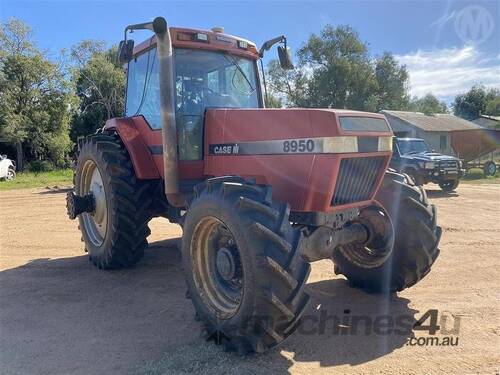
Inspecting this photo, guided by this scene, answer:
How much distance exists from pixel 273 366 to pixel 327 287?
198 centimetres

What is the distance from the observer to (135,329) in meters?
4.09

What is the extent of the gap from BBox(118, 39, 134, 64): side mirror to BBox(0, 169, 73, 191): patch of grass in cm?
1488

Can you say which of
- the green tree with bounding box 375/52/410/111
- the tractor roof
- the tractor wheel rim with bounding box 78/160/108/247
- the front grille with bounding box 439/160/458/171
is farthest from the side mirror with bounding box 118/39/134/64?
the green tree with bounding box 375/52/410/111

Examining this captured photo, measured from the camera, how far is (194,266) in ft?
12.9

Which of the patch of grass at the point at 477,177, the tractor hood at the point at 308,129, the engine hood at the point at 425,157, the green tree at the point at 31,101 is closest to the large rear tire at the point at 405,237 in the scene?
the tractor hood at the point at 308,129

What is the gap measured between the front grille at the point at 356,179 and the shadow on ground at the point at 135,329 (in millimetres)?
1167

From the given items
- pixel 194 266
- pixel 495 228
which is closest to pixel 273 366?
pixel 194 266

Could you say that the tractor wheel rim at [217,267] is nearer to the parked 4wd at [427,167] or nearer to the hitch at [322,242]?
the hitch at [322,242]

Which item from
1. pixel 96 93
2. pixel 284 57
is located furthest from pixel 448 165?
pixel 96 93

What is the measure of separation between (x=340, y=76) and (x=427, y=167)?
78.3 feet

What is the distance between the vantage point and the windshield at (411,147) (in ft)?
51.6

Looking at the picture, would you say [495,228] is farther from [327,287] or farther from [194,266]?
[194,266]

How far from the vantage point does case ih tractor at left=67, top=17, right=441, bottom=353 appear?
10.9 feet

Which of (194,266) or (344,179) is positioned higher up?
(344,179)
